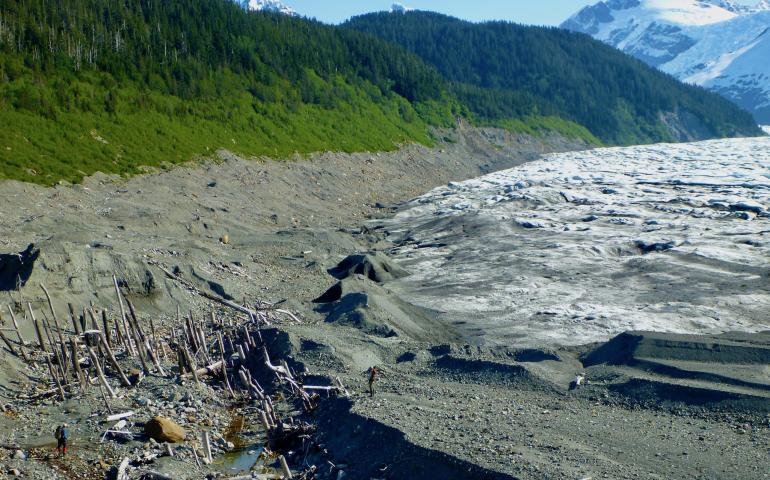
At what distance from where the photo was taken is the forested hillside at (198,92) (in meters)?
46.7

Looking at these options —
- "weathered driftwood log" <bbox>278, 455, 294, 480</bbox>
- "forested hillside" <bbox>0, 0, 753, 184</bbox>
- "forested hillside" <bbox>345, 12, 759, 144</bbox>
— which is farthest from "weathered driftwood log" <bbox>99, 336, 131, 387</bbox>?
"forested hillside" <bbox>345, 12, 759, 144</bbox>

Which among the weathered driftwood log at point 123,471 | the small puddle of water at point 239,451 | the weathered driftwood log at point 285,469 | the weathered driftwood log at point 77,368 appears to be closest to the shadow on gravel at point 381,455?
the weathered driftwood log at point 285,469

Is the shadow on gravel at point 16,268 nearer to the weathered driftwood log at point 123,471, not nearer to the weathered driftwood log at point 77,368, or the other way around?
the weathered driftwood log at point 77,368

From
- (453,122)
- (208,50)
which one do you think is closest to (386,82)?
(453,122)

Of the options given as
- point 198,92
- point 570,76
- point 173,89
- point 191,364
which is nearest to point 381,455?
point 191,364

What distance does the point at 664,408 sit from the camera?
16.6 meters

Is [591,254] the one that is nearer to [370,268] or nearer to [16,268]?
[370,268]

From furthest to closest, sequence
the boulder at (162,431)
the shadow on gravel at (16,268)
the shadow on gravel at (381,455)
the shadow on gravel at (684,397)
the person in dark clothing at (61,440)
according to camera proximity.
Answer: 1. the shadow on gravel at (16,268)
2. the shadow on gravel at (684,397)
3. the boulder at (162,431)
4. the person in dark clothing at (61,440)
5. the shadow on gravel at (381,455)

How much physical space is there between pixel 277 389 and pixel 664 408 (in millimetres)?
8963

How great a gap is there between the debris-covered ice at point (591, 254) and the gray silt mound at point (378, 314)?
5.35 ft

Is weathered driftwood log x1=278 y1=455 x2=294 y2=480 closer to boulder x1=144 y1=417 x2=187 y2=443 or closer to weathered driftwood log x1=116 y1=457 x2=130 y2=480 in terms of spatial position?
boulder x1=144 y1=417 x2=187 y2=443

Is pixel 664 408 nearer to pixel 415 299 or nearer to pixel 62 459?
pixel 62 459

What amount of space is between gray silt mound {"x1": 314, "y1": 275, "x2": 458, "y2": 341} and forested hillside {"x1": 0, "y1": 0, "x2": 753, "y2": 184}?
2049 cm

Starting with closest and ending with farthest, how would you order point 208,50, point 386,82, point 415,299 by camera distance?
point 415,299, point 208,50, point 386,82
